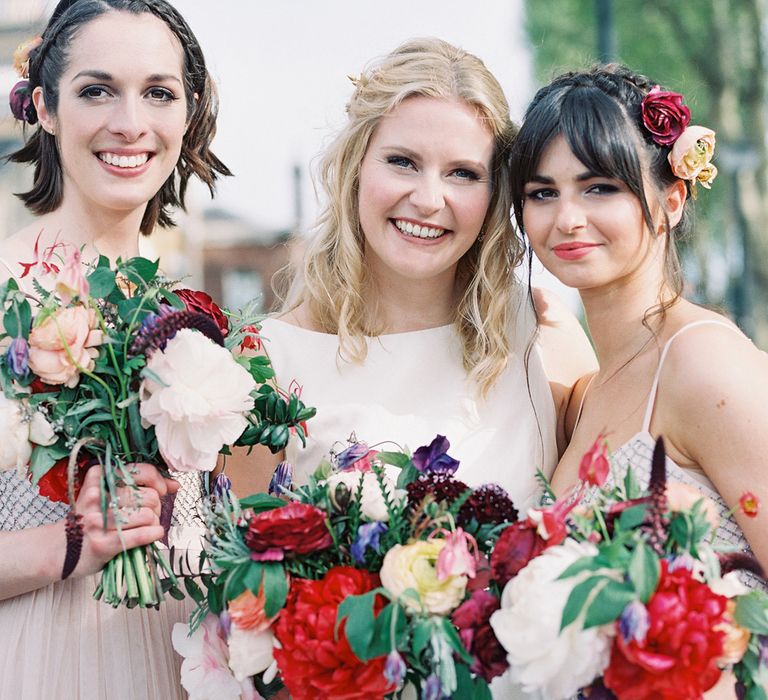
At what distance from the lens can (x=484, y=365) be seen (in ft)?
12.3

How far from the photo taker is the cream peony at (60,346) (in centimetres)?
248

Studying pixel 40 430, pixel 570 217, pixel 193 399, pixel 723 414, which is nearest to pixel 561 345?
pixel 570 217

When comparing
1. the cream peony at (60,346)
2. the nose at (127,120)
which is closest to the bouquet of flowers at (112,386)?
the cream peony at (60,346)

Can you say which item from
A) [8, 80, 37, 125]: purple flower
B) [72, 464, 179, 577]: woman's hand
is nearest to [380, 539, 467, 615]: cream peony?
[72, 464, 179, 577]: woman's hand

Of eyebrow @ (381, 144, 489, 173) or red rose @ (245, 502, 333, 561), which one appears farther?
eyebrow @ (381, 144, 489, 173)

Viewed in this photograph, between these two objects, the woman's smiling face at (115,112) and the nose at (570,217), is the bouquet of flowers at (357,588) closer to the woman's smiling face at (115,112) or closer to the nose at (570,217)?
the nose at (570,217)

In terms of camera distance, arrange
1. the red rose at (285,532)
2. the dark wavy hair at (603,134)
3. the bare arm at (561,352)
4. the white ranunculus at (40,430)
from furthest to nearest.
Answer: the bare arm at (561,352) → the dark wavy hair at (603,134) → the white ranunculus at (40,430) → the red rose at (285,532)

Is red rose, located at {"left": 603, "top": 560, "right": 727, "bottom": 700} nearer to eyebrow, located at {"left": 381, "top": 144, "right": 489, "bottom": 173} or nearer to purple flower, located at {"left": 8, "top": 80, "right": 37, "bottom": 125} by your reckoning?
eyebrow, located at {"left": 381, "top": 144, "right": 489, "bottom": 173}

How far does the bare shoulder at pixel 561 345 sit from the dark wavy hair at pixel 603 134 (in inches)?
25.2

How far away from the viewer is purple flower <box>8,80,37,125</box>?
3.71 metres

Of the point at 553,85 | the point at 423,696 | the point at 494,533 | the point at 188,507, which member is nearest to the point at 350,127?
the point at 553,85

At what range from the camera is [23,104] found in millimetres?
3725

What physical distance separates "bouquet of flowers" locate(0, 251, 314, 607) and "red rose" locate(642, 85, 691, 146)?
1556 millimetres

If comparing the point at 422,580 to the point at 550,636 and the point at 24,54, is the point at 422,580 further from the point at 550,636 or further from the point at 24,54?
the point at 24,54
